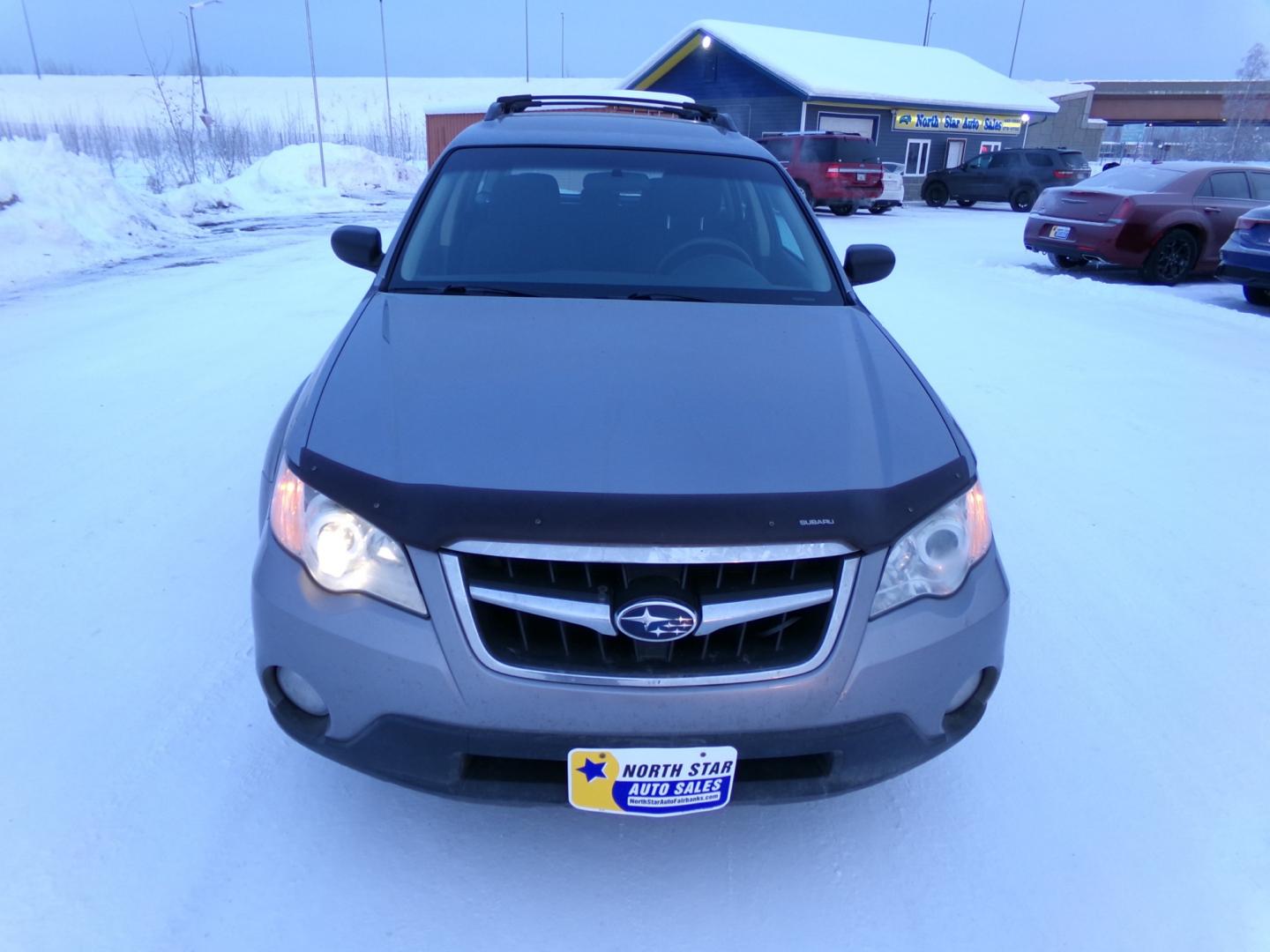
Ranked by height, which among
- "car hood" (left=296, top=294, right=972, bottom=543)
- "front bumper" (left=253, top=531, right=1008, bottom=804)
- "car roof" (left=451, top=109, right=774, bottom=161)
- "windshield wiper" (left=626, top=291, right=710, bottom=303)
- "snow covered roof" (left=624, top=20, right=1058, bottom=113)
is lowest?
"front bumper" (left=253, top=531, right=1008, bottom=804)

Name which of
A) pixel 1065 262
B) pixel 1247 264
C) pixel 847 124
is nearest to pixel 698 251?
pixel 1247 264

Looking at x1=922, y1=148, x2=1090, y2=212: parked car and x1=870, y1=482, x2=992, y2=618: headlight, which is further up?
x1=870, y1=482, x2=992, y2=618: headlight

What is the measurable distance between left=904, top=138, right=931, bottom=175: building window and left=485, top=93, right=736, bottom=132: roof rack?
26.5 meters

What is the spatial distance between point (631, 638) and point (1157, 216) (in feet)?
36.6

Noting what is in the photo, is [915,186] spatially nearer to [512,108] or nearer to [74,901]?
[512,108]

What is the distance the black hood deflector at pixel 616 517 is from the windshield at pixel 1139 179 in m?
11.0

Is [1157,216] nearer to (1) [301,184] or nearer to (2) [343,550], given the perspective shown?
(2) [343,550]

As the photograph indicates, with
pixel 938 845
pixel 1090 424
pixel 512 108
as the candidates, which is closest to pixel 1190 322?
pixel 1090 424

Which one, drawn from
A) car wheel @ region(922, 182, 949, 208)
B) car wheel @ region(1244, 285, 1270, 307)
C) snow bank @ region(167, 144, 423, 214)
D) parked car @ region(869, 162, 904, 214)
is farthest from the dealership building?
car wheel @ region(1244, 285, 1270, 307)

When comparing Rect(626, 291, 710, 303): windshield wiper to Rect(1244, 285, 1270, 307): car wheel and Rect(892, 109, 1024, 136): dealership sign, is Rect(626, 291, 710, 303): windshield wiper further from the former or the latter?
Rect(892, 109, 1024, 136): dealership sign

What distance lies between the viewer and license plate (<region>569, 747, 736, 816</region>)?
1705mm

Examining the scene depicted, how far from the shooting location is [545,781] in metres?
1.75

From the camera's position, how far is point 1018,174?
22.3 meters

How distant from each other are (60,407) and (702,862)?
179 inches
